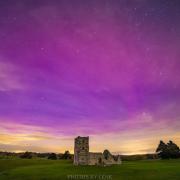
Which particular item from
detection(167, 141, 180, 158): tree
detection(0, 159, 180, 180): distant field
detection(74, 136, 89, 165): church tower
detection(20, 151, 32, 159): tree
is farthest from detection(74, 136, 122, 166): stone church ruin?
detection(20, 151, 32, 159): tree

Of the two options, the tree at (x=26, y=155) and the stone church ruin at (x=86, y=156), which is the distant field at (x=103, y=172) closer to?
the stone church ruin at (x=86, y=156)

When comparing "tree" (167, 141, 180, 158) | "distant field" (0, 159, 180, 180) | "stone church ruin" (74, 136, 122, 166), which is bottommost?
"distant field" (0, 159, 180, 180)

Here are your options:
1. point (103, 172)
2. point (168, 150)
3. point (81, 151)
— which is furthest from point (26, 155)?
point (103, 172)

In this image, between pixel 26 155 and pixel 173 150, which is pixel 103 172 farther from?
pixel 26 155

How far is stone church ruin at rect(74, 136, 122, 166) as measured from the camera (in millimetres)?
95938

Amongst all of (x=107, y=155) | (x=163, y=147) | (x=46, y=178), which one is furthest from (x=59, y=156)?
(x=46, y=178)

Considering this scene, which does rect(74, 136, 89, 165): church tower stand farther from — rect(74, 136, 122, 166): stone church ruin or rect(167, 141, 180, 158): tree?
rect(167, 141, 180, 158): tree

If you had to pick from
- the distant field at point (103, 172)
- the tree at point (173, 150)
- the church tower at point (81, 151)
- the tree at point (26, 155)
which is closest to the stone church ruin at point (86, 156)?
the church tower at point (81, 151)

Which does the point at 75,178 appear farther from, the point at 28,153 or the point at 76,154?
the point at 28,153

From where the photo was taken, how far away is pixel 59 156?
139375 mm

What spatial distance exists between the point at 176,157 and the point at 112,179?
89232mm

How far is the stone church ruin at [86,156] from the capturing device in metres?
95.9

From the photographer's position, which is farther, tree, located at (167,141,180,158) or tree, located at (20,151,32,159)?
tree, located at (20,151,32,159)

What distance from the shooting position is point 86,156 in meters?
96.5
